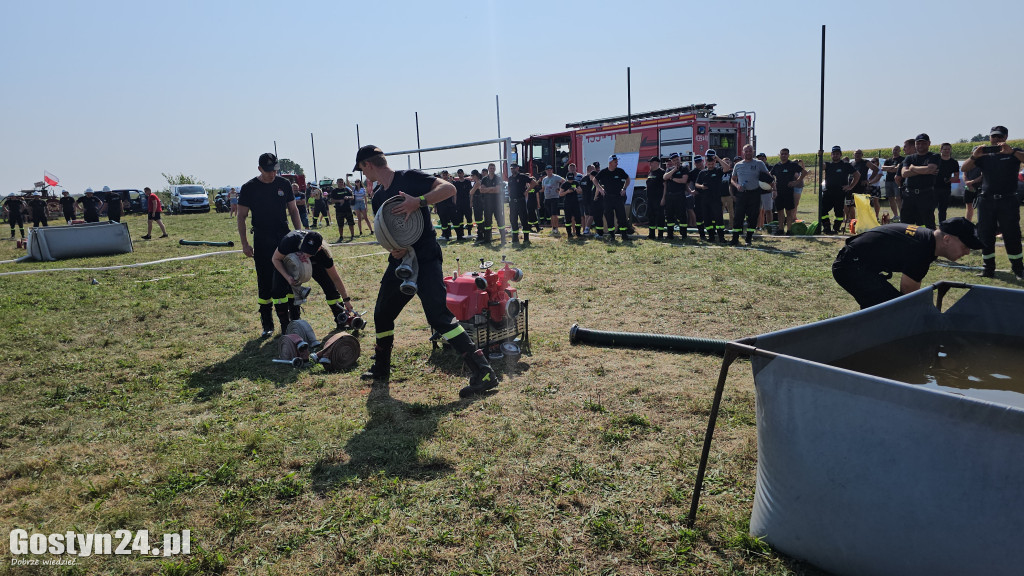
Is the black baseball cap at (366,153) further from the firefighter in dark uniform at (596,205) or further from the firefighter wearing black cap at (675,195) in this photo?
the firefighter in dark uniform at (596,205)

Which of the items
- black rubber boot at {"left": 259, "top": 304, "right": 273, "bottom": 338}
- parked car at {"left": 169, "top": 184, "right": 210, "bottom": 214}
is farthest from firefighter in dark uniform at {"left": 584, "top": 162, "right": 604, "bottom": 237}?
parked car at {"left": 169, "top": 184, "right": 210, "bottom": 214}

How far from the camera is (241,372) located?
561 centimetres

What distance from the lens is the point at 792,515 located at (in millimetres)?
2469

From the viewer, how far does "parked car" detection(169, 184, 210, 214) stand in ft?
121

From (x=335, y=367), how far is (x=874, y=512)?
4457 mm

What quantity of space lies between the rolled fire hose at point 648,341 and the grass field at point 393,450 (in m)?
0.14

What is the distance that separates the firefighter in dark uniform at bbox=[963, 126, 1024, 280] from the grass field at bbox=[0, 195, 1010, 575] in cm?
287

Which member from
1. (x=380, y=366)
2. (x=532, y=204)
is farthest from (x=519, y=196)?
(x=380, y=366)

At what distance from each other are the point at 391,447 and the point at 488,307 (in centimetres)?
198

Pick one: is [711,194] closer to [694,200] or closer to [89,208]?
[694,200]

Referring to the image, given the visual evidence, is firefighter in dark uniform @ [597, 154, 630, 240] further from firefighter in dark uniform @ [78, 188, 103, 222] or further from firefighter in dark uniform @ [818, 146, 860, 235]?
firefighter in dark uniform @ [78, 188, 103, 222]

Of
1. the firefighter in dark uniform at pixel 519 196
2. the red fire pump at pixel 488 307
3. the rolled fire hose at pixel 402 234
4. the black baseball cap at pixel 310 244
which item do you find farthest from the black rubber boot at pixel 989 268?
the firefighter in dark uniform at pixel 519 196

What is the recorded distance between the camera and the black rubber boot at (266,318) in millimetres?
6855

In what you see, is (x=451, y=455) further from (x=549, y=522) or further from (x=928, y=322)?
(x=928, y=322)
